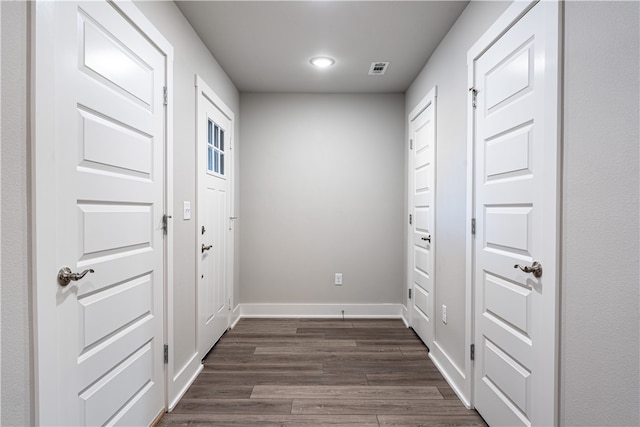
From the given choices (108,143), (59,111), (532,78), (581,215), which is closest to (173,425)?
(108,143)

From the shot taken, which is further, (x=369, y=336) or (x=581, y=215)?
(x=369, y=336)

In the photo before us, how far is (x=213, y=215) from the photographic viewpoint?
2.84 metres

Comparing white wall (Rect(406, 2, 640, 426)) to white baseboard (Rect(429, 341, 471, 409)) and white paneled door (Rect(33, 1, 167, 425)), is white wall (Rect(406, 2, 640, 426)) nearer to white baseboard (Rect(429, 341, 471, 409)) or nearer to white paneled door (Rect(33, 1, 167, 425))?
white baseboard (Rect(429, 341, 471, 409))

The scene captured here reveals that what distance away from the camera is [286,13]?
86.0 inches

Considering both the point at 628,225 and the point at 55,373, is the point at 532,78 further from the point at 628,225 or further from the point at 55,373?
the point at 55,373

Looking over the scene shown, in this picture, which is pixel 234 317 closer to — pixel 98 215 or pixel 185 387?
pixel 185 387

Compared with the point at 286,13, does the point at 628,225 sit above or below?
below

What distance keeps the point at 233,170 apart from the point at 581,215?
118 inches

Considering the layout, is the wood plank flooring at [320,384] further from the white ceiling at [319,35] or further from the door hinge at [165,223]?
the white ceiling at [319,35]

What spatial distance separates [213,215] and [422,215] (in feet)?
6.27

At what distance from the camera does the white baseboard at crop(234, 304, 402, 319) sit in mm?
3736

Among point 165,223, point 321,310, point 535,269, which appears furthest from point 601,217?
point 321,310

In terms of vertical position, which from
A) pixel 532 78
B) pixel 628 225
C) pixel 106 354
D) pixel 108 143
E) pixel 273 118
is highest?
pixel 273 118

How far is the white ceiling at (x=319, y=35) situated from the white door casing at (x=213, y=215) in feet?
1.33
